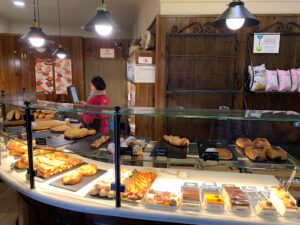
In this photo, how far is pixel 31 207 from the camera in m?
1.99

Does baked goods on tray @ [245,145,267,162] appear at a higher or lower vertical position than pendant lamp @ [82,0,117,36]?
lower

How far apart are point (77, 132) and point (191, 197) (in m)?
1.14

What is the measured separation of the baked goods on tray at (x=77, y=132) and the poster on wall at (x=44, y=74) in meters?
4.99

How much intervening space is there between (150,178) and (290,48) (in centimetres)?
293

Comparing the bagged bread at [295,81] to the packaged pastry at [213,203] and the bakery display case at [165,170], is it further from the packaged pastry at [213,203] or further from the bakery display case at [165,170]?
the packaged pastry at [213,203]

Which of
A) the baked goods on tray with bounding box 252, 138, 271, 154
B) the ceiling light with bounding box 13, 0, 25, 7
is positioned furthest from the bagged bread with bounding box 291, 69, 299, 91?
the ceiling light with bounding box 13, 0, 25, 7

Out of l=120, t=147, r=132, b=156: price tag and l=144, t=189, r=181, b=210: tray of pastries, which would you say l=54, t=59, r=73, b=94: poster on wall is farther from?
l=144, t=189, r=181, b=210: tray of pastries

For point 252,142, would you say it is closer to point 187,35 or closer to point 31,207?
point 31,207

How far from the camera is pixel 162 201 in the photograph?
161 cm

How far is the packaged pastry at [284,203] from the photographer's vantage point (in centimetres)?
152

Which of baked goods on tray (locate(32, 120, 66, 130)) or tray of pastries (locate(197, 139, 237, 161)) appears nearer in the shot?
tray of pastries (locate(197, 139, 237, 161))

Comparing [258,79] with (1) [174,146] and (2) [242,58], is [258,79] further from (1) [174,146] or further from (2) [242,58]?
(1) [174,146]

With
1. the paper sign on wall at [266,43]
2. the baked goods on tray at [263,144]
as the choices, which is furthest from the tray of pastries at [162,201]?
the paper sign on wall at [266,43]

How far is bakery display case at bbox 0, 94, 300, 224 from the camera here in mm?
1570
